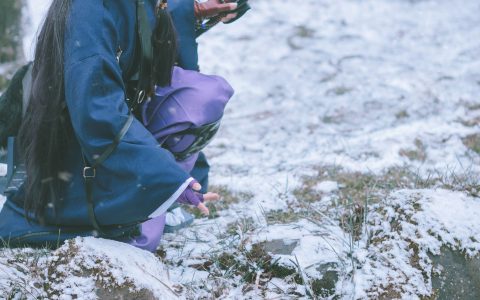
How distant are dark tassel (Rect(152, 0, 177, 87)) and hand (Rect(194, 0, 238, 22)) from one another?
0.36 meters

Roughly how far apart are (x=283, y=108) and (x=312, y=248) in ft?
10.6

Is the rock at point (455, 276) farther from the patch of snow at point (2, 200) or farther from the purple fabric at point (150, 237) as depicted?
the patch of snow at point (2, 200)

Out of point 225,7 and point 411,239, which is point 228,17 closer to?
point 225,7

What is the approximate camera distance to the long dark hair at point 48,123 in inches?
75.4

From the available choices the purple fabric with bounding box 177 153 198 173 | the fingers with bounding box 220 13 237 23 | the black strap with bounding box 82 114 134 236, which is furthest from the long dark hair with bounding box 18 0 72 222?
the fingers with bounding box 220 13 237 23

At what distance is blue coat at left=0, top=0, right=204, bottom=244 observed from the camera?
68.8 inches

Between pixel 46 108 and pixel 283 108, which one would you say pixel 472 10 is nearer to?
→ pixel 283 108

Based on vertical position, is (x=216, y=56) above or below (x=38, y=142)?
below

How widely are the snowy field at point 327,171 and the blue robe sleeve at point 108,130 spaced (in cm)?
19

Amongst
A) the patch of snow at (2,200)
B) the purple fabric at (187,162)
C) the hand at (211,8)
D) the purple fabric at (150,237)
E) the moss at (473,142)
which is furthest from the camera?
the moss at (473,142)

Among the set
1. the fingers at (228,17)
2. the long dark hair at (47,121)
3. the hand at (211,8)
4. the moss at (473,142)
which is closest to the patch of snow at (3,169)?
the long dark hair at (47,121)

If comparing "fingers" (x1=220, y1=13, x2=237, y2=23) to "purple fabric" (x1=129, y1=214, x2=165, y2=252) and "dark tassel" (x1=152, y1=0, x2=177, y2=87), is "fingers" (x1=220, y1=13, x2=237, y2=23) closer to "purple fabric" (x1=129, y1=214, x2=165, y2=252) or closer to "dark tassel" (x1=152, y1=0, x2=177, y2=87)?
"dark tassel" (x1=152, y1=0, x2=177, y2=87)

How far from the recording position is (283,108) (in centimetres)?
509

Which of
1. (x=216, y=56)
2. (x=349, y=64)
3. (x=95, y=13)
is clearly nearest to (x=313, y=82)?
(x=349, y=64)
